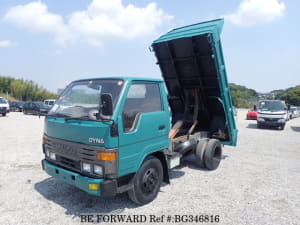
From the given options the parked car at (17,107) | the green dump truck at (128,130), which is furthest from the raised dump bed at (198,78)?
the parked car at (17,107)

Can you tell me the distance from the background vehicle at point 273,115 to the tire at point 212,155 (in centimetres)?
936

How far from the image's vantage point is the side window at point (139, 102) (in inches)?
124

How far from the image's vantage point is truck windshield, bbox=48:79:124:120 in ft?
10.4

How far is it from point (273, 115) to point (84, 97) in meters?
12.9

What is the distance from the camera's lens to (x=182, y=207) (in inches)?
139

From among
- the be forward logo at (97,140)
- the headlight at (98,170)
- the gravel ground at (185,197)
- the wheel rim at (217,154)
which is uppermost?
the be forward logo at (97,140)

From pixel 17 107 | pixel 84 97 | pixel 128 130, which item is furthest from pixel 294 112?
pixel 17 107

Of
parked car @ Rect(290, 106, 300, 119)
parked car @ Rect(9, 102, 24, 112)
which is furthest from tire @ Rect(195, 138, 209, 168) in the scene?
parked car @ Rect(9, 102, 24, 112)

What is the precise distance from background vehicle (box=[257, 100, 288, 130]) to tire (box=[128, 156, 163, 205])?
1188cm

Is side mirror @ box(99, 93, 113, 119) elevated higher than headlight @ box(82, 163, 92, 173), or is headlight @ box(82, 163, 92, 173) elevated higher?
side mirror @ box(99, 93, 113, 119)

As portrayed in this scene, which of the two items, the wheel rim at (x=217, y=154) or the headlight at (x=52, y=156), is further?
the wheel rim at (x=217, y=154)

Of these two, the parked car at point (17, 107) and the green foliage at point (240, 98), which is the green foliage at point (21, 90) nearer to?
the parked car at point (17, 107)

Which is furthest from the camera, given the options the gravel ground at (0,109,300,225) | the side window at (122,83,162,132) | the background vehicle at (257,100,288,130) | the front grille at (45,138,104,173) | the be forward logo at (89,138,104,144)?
the background vehicle at (257,100,288,130)

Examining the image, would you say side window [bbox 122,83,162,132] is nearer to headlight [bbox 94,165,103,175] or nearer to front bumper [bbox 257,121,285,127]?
headlight [bbox 94,165,103,175]
